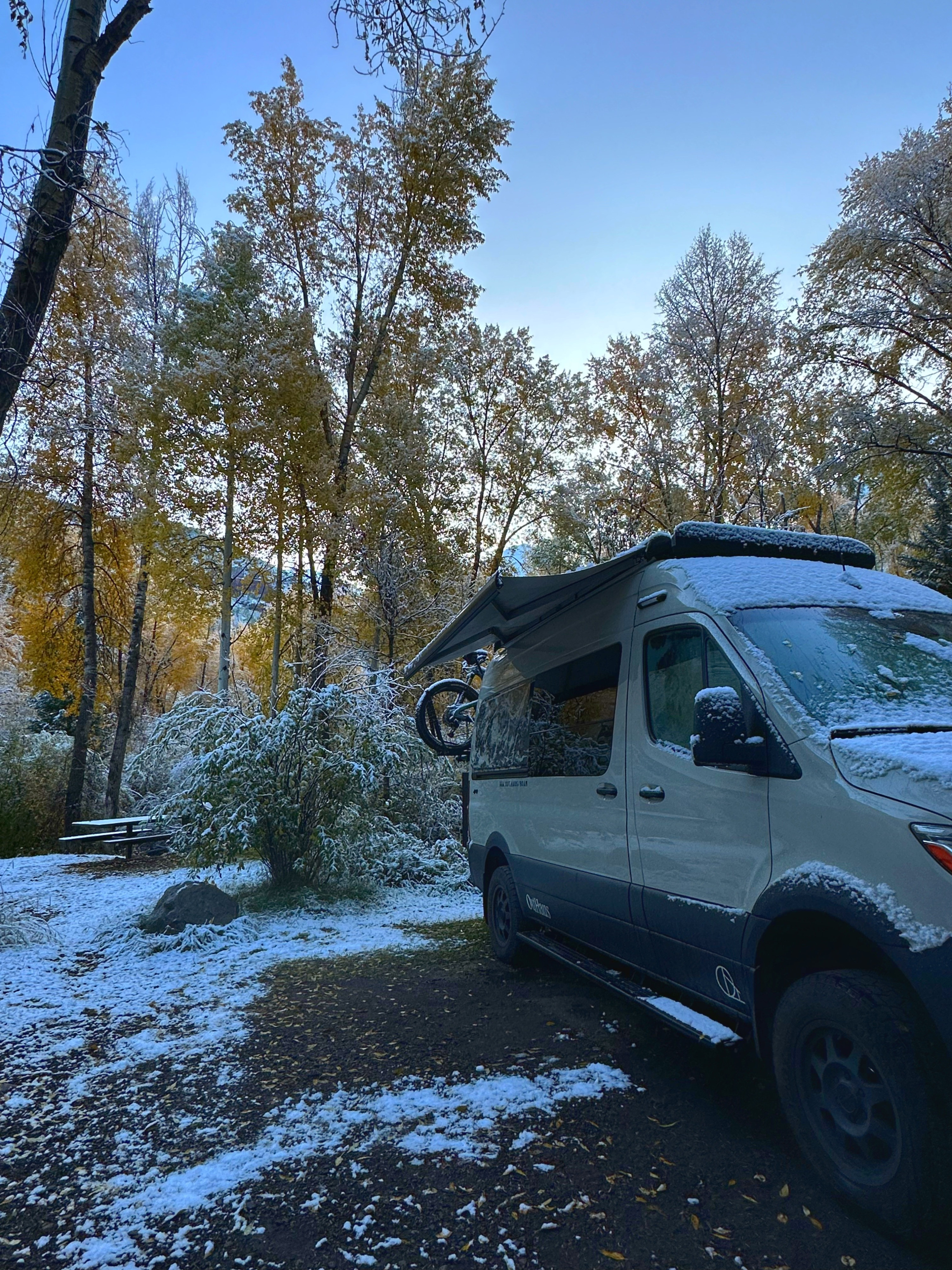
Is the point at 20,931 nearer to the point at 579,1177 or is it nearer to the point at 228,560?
the point at 579,1177

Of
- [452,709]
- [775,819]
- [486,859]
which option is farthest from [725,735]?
[452,709]

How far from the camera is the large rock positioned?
20.0ft

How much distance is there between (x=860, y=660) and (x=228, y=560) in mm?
12480

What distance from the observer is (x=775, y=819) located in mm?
2521

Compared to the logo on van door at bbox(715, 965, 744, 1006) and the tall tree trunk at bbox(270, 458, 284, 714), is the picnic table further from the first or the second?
the logo on van door at bbox(715, 965, 744, 1006)

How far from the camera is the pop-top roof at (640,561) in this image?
3.62m

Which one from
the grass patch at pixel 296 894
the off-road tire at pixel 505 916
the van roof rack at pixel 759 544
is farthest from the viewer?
the grass patch at pixel 296 894

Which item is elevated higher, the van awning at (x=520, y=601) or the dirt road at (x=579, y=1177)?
the van awning at (x=520, y=601)

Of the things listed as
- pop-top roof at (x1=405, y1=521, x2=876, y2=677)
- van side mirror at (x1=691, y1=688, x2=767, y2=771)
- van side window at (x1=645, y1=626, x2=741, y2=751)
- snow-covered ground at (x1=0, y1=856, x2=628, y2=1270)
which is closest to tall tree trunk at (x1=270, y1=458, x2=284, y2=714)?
snow-covered ground at (x1=0, y1=856, x2=628, y2=1270)

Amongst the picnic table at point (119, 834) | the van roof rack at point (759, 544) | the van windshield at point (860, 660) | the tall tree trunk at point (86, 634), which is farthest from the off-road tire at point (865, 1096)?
the tall tree trunk at point (86, 634)

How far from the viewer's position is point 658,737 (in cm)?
332

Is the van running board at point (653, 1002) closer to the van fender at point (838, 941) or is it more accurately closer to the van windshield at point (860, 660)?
the van fender at point (838, 941)

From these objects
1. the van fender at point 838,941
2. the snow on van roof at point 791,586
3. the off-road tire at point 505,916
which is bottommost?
the off-road tire at point 505,916

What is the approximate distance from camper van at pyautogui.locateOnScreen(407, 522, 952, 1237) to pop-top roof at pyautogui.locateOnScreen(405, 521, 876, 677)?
0.02 meters
